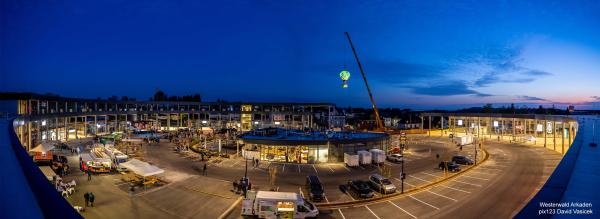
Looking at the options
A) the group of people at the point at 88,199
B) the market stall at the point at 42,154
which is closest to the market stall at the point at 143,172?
the group of people at the point at 88,199

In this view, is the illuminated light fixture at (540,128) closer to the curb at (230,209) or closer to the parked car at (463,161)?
the parked car at (463,161)

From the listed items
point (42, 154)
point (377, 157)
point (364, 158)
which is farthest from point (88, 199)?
point (377, 157)

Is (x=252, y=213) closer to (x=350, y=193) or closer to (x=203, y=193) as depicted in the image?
(x=203, y=193)

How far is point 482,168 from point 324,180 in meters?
18.3

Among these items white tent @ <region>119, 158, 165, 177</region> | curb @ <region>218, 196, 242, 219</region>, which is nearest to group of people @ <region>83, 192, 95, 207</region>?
white tent @ <region>119, 158, 165, 177</region>

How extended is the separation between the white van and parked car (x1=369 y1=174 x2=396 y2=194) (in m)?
7.38

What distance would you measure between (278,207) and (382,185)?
9.92m

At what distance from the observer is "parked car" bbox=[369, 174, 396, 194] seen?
2384cm

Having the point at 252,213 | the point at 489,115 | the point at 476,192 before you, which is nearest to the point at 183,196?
the point at 252,213

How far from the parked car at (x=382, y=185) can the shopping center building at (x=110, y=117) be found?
3247 centimetres

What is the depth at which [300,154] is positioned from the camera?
1439 inches

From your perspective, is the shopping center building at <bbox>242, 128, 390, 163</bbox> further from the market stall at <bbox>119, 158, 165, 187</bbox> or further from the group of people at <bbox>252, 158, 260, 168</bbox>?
the market stall at <bbox>119, 158, 165, 187</bbox>

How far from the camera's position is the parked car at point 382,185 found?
2384 cm

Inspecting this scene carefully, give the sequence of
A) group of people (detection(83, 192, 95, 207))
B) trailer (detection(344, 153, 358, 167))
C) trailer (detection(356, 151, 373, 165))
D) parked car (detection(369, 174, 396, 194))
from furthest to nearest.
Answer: trailer (detection(356, 151, 373, 165))
trailer (detection(344, 153, 358, 167))
parked car (detection(369, 174, 396, 194))
group of people (detection(83, 192, 95, 207))
